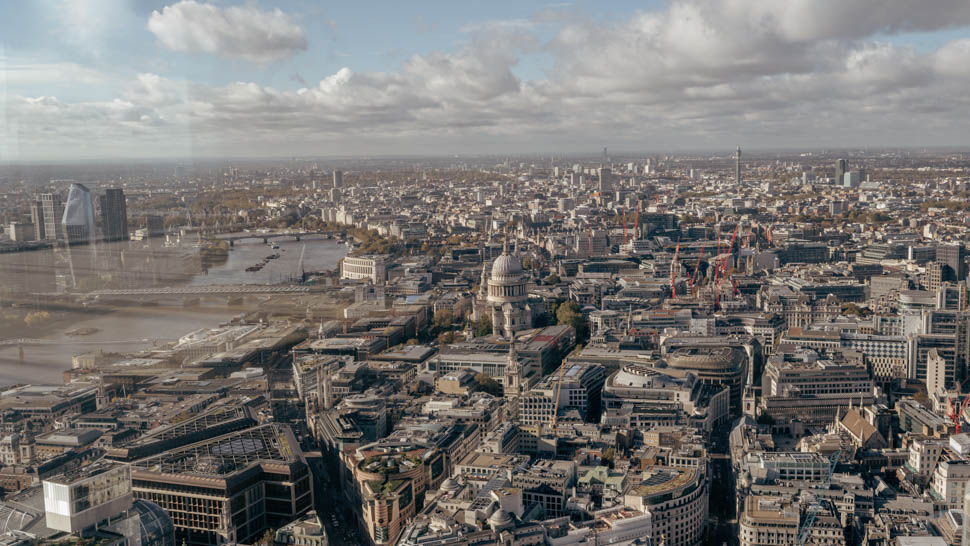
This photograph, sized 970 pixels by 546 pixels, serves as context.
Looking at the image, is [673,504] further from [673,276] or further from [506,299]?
[673,276]

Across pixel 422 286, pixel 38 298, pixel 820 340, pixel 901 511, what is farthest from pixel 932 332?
pixel 38 298

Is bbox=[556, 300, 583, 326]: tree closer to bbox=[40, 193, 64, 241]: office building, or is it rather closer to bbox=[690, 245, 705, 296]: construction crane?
bbox=[690, 245, 705, 296]: construction crane

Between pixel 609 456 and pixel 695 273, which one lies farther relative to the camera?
pixel 695 273

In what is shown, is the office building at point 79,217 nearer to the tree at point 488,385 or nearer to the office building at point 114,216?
the office building at point 114,216

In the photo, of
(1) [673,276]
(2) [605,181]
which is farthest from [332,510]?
(2) [605,181]

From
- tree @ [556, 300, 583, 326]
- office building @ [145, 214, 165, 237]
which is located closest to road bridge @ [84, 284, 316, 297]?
office building @ [145, 214, 165, 237]

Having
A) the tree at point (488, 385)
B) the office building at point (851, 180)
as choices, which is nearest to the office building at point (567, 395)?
the tree at point (488, 385)
